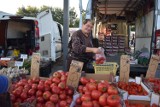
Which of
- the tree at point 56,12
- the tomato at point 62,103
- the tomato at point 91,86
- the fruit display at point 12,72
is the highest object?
the tree at point 56,12

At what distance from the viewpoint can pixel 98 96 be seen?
2.98 m

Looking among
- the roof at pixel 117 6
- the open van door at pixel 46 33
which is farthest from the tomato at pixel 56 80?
the open van door at pixel 46 33

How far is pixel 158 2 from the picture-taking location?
606cm

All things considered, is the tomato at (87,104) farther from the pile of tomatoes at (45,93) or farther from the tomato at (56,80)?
the tomato at (56,80)

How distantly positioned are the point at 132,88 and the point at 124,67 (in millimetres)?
329

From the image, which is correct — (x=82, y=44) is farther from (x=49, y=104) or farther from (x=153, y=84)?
(x=49, y=104)

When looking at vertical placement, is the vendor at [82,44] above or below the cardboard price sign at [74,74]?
above

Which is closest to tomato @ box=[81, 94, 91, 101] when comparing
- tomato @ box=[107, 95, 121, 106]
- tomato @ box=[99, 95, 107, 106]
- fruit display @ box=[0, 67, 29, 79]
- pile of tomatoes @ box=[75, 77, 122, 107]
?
pile of tomatoes @ box=[75, 77, 122, 107]

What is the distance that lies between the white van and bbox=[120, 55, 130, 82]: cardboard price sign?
6.29 meters

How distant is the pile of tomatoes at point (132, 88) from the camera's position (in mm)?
3717

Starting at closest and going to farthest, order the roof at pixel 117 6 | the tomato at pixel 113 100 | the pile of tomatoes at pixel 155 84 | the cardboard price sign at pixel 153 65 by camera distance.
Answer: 1. the tomato at pixel 113 100
2. the pile of tomatoes at pixel 155 84
3. the cardboard price sign at pixel 153 65
4. the roof at pixel 117 6

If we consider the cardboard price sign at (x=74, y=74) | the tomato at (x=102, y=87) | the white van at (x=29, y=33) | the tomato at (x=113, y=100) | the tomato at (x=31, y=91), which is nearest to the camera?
the tomato at (x=113, y=100)

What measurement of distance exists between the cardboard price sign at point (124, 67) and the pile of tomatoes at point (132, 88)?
0.42 ft

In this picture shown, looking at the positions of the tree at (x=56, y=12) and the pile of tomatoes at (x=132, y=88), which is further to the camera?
the tree at (x=56, y=12)
